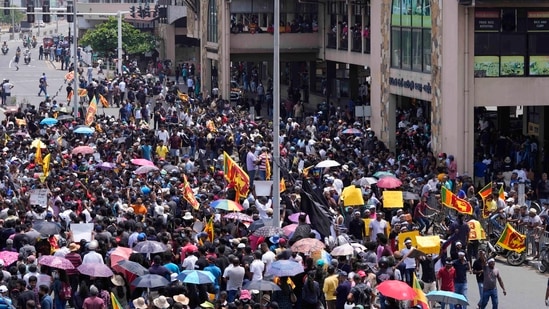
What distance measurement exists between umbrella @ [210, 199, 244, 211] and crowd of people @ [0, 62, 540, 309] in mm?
71

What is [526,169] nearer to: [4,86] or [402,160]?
[402,160]

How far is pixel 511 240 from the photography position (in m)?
27.5

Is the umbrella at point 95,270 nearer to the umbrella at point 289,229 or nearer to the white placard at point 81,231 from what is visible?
the white placard at point 81,231

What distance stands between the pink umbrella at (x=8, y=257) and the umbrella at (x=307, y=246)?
4.70 m

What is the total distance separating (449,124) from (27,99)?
33.6 meters

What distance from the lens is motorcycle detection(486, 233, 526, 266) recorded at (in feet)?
91.8

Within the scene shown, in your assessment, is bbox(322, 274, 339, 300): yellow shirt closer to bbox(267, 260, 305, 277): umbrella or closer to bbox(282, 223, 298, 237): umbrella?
bbox(267, 260, 305, 277): umbrella

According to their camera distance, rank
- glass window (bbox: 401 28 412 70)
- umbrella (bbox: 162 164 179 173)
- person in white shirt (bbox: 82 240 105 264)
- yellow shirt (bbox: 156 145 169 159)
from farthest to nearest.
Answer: glass window (bbox: 401 28 412 70), yellow shirt (bbox: 156 145 169 159), umbrella (bbox: 162 164 179 173), person in white shirt (bbox: 82 240 105 264)

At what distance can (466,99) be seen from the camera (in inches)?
1467

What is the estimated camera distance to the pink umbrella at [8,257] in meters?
22.2

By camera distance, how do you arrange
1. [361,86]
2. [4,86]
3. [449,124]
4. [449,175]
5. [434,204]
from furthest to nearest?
[4,86] → [361,86] → [449,124] → [449,175] → [434,204]

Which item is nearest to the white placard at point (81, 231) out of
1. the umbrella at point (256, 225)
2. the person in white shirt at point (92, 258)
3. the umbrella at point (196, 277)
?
the person in white shirt at point (92, 258)

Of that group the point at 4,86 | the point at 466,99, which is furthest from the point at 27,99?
the point at 466,99

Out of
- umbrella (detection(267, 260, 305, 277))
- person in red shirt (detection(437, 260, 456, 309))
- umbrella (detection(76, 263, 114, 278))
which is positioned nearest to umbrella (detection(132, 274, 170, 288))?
umbrella (detection(76, 263, 114, 278))
